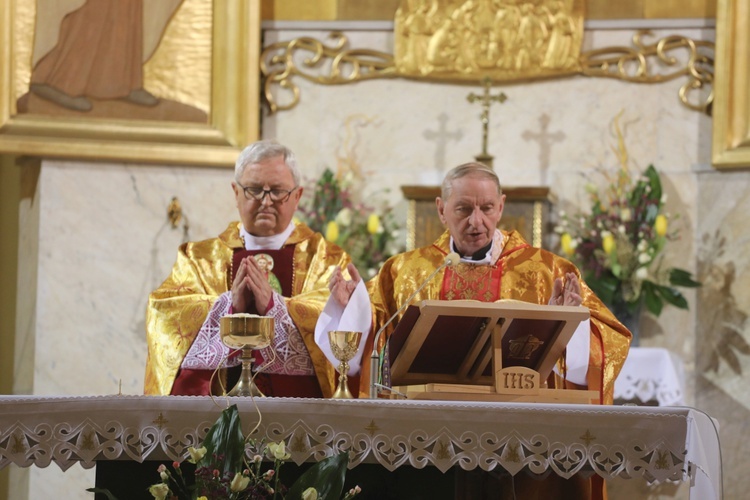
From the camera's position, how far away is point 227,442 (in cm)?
321

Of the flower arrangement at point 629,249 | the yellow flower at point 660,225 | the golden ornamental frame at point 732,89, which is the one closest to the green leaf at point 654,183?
the flower arrangement at point 629,249

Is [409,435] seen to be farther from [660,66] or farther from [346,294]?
[660,66]

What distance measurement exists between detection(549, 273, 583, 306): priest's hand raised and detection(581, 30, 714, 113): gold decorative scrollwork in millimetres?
3867

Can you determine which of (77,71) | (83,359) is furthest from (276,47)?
(83,359)

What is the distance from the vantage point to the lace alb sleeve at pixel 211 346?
4633 mm

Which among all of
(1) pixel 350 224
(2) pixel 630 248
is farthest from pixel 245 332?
(2) pixel 630 248

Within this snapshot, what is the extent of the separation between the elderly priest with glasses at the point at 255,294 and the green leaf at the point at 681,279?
117 inches

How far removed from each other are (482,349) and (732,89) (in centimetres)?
412

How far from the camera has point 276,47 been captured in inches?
316

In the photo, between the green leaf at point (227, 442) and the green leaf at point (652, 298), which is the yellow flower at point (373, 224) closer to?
the green leaf at point (652, 298)

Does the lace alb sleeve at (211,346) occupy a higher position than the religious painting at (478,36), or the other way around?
the religious painting at (478,36)

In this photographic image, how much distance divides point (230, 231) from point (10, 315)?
10.1 ft

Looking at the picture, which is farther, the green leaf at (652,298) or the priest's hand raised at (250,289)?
the green leaf at (652,298)

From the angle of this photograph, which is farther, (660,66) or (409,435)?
(660,66)
